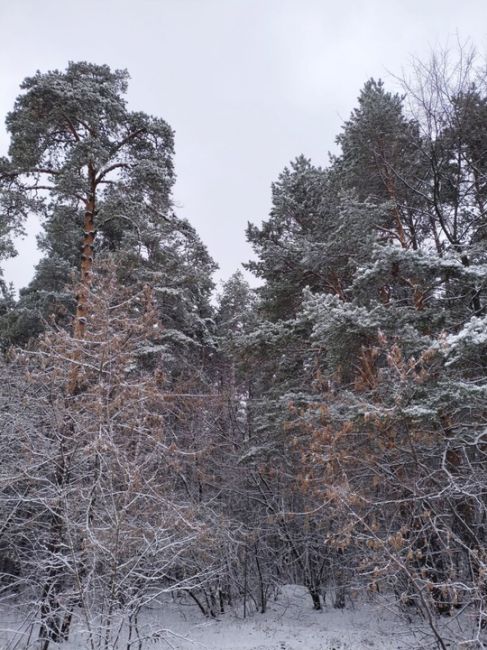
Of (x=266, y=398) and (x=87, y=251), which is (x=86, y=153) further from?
(x=266, y=398)

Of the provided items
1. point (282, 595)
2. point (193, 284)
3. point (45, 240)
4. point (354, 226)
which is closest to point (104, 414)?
point (354, 226)

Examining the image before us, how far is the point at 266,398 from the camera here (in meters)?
10.6

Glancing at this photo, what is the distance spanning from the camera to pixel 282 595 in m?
12.1

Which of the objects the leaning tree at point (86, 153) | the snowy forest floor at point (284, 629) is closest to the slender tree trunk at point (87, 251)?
the leaning tree at point (86, 153)

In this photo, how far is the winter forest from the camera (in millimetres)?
5613

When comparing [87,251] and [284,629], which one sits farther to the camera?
Result: [87,251]

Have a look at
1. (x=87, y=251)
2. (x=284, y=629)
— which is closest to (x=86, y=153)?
(x=87, y=251)

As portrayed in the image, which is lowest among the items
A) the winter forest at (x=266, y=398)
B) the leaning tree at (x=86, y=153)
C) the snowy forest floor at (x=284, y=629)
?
the snowy forest floor at (x=284, y=629)

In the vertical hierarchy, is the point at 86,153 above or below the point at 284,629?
above

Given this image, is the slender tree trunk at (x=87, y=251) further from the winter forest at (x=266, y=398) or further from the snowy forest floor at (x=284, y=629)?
the snowy forest floor at (x=284, y=629)

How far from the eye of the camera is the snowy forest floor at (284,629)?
25.1 feet

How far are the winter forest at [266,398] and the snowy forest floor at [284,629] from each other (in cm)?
10

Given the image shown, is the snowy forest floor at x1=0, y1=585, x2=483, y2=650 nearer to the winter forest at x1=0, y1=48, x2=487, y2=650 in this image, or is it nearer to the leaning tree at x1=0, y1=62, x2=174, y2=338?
the winter forest at x1=0, y1=48, x2=487, y2=650

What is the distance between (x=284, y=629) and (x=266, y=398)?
4687mm
